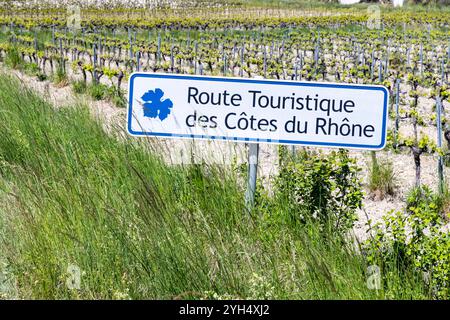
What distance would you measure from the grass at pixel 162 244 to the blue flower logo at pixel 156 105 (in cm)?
30

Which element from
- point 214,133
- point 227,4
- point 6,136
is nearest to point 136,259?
point 214,133

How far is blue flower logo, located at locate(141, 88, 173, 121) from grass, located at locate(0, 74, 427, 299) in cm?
30

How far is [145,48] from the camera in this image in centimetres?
1652

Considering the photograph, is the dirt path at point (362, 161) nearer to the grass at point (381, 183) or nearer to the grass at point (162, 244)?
the grass at point (381, 183)

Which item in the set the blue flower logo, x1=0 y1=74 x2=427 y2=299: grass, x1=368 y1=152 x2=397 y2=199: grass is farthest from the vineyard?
x1=368 y1=152 x2=397 y2=199: grass

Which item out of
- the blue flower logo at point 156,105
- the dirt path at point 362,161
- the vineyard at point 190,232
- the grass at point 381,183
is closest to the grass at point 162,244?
the vineyard at point 190,232

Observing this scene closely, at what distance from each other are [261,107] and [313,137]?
308mm

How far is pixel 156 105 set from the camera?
3.58 meters

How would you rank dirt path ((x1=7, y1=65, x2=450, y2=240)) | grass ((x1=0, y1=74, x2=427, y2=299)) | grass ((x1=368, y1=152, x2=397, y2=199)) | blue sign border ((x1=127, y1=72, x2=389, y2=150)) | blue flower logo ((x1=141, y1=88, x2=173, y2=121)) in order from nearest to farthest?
grass ((x1=0, y1=74, x2=427, y2=299)), blue sign border ((x1=127, y1=72, x2=389, y2=150)), blue flower logo ((x1=141, y1=88, x2=173, y2=121)), dirt path ((x1=7, y1=65, x2=450, y2=240)), grass ((x1=368, y1=152, x2=397, y2=199))

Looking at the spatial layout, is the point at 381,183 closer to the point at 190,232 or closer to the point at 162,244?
the point at 190,232

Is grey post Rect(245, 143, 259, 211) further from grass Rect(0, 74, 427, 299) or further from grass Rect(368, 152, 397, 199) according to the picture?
grass Rect(368, 152, 397, 199)

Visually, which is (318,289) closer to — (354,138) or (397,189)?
(354,138)

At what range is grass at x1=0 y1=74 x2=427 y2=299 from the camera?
3002mm

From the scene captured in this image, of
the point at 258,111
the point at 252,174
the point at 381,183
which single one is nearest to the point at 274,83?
the point at 258,111
